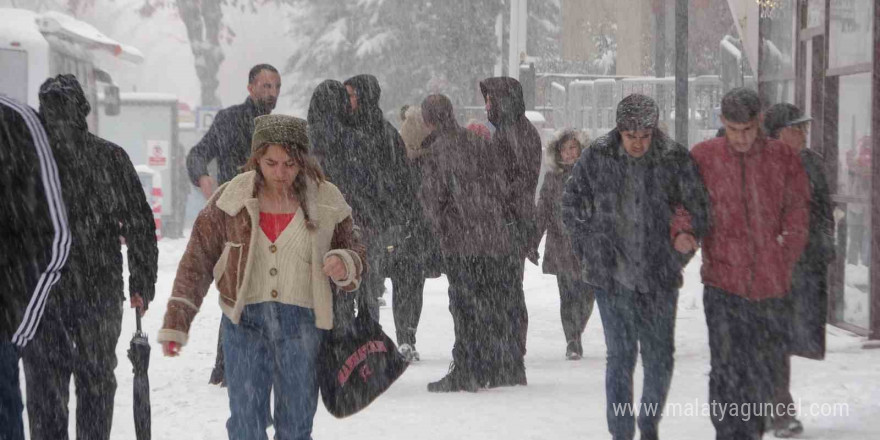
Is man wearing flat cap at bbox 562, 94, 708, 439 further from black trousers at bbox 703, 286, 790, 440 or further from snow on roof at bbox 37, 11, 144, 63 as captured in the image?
snow on roof at bbox 37, 11, 144, 63

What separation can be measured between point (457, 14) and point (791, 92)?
28.1 metres

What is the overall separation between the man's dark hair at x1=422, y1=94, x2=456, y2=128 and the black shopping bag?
3.69 m

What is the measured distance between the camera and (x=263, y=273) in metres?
5.44

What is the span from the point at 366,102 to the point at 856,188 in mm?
4397

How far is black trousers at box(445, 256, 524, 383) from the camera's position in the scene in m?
9.24

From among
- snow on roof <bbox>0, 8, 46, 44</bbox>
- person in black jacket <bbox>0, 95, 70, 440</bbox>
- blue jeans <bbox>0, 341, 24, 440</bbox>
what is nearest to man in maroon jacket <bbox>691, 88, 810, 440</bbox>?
person in black jacket <bbox>0, 95, 70, 440</bbox>

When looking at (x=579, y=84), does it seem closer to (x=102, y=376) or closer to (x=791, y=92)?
(x=791, y=92)

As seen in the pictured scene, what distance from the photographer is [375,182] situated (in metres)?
9.20

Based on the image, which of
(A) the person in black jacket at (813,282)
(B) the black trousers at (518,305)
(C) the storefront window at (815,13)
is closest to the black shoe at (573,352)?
(B) the black trousers at (518,305)

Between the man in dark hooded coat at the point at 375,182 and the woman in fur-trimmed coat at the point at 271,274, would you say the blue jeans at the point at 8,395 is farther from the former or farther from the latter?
the man in dark hooded coat at the point at 375,182

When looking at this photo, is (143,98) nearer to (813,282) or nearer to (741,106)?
(813,282)

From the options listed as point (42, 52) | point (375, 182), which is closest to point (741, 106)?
point (375, 182)

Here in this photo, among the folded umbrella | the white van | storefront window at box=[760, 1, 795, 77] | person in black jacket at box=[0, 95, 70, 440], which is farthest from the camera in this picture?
the white van

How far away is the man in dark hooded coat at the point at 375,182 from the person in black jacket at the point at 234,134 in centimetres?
55
